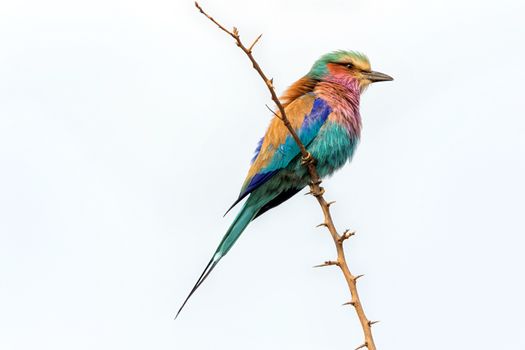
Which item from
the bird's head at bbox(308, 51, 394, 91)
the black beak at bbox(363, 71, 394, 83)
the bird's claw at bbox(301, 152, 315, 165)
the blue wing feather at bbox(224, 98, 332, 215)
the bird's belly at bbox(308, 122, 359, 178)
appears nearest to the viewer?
the bird's claw at bbox(301, 152, 315, 165)

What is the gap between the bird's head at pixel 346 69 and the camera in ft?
24.1

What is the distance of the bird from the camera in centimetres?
649

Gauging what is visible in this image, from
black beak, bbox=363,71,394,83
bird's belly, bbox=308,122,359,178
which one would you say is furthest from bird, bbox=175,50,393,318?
black beak, bbox=363,71,394,83

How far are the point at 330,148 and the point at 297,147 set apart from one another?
279mm

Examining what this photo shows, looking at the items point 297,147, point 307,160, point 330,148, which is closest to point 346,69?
point 330,148

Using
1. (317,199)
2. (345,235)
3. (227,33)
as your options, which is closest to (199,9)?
(227,33)

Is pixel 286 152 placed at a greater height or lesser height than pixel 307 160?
greater

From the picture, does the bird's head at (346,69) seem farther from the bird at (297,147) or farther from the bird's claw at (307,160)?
the bird's claw at (307,160)

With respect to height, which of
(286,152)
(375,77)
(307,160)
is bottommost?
(307,160)

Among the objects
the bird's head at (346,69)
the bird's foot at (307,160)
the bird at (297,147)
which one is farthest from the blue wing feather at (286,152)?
the bird's head at (346,69)

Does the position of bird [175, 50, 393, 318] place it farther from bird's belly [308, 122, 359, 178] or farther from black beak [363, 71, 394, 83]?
black beak [363, 71, 394, 83]

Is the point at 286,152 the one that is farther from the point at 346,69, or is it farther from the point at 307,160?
the point at 346,69

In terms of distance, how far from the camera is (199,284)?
225 inches

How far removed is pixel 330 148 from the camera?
260 inches
